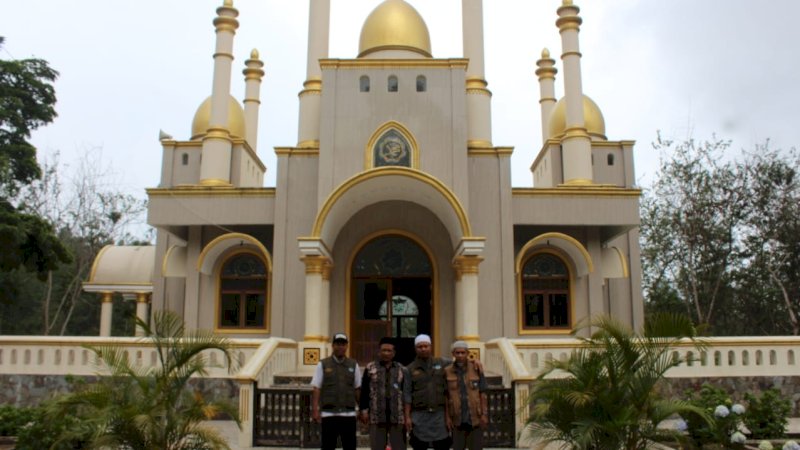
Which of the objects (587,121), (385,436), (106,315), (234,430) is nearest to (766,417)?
(385,436)

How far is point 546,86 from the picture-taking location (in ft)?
77.5

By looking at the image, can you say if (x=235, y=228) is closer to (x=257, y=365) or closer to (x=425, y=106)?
(x=425, y=106)

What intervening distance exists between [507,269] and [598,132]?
25.0 ft

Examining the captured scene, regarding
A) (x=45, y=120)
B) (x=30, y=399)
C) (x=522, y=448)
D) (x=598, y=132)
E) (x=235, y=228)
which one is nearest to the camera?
(x=522, y=448)

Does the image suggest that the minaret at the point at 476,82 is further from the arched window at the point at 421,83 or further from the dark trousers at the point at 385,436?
the dark trousers at the point at 385,436

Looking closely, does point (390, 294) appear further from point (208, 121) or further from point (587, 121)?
point (587, 121)

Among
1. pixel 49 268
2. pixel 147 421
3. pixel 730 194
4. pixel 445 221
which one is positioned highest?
pixel 730 194

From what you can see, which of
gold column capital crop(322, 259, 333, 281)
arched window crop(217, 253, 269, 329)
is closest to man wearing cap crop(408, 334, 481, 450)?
gold column capital crop(322, 259, 333, 281)

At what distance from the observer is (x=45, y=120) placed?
18312mm

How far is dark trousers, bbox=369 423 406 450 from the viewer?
6.58 metres

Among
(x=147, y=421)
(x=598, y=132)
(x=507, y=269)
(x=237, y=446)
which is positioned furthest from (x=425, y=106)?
(x=147, y=421)

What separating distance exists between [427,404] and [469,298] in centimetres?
783

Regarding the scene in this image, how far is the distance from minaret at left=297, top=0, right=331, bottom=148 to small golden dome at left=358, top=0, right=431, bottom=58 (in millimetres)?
1050

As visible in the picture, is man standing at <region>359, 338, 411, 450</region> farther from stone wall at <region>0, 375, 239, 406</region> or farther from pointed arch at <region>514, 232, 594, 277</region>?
pointed arch at <region>514, 232, 594, 277</region>
